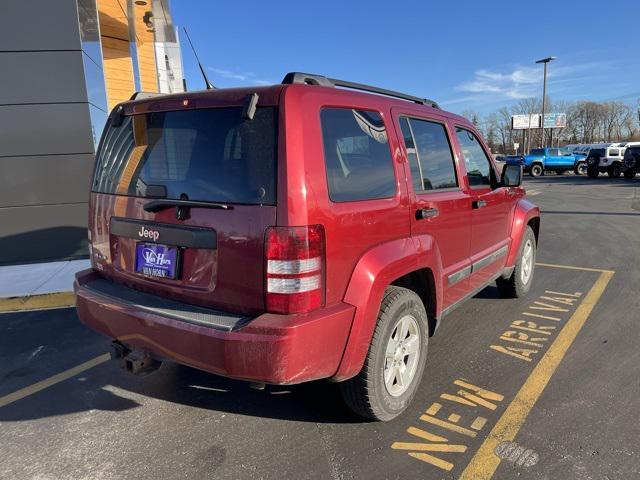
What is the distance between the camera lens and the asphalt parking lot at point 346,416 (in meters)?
2.48

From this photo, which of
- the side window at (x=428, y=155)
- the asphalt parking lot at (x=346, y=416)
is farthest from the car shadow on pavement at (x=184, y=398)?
the side window at (x=428, y=155)

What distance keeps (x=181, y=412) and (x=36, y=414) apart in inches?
37.5

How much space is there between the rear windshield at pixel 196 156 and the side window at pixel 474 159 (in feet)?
6.94

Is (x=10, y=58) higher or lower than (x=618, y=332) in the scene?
higher

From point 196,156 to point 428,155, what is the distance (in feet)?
5.29

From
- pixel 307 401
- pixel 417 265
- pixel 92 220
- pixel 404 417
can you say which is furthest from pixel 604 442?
pixel 92 220

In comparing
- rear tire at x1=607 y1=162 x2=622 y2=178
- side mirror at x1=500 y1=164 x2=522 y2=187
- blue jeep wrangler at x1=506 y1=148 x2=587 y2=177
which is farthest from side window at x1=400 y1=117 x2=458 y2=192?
blue jeep wrangler at x1=506 y1=148 x2=587 y2=177

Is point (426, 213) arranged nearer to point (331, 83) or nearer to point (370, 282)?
point (370, 282)

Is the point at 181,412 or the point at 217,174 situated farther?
the point at 181,412

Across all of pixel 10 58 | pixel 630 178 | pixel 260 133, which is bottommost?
pixel 630 178

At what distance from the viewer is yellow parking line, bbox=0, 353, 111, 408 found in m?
3.29

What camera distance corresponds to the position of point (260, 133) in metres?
2.31

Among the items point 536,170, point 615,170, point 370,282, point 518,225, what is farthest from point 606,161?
point 370,282

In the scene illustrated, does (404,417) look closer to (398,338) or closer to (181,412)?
(398,338)
